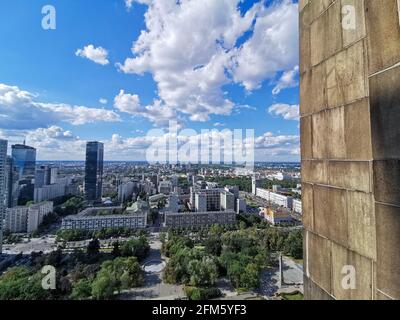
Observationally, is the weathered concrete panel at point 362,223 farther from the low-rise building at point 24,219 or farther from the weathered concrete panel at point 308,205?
the low-rise building at point 24,219

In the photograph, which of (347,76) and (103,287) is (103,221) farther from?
(347,76)

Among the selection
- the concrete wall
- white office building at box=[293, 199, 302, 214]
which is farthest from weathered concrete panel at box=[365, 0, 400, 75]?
white office building at box=[293, 199, 302, 214]

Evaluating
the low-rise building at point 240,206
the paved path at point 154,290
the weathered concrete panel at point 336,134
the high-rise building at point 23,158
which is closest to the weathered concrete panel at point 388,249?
the weathered concrete panel at point 336,134

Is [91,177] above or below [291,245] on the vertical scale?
above

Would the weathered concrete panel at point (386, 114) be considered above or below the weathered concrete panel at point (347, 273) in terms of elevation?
above

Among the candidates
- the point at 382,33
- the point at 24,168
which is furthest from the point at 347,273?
the point at 24,168
